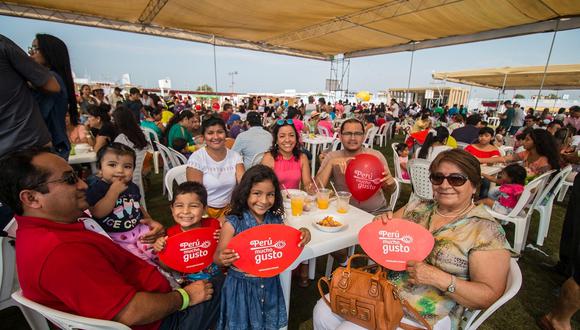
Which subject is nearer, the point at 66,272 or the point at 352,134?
the point at 66,272

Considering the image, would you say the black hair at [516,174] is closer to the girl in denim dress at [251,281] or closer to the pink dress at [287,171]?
the pink dress at [287,171]

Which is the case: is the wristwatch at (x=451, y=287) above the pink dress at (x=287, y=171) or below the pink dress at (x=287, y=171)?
below

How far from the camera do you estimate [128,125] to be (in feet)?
12.6

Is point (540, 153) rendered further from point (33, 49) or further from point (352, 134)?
point (33, 49)

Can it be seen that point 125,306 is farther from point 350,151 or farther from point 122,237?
point 350,151

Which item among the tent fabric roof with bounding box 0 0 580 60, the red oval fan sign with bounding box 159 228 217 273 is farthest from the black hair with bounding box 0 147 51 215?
the tent fabric roof with bounding box 0 0 580 60

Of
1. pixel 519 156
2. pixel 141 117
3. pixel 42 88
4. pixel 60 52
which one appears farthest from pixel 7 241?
pixel 141 117

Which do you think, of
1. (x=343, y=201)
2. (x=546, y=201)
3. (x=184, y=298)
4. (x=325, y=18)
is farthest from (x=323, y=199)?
(x=325, y=18)

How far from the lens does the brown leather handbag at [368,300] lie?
4.21 ft

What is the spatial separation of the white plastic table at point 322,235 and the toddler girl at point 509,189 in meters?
2.16

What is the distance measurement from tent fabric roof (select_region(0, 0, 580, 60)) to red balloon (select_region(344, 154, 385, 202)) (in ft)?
22.8

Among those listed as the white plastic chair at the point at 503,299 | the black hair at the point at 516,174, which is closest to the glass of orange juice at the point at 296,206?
the white plastic chair at the point at 503,299

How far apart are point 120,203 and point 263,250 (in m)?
1.31

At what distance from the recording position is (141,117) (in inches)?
330
